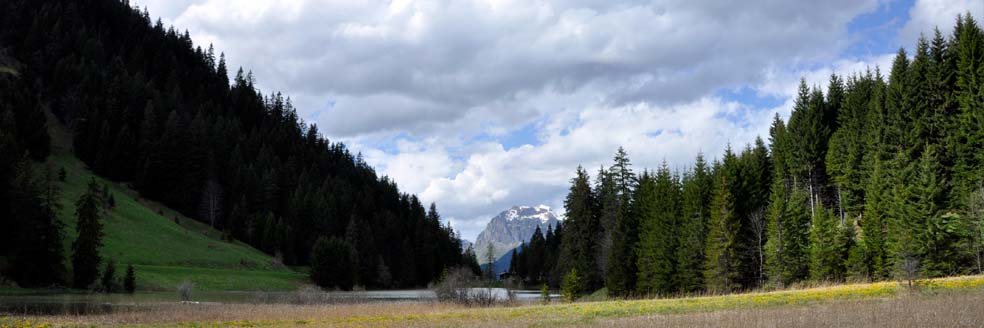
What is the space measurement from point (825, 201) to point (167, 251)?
80.2 m

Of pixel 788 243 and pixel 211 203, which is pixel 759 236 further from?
pixel 211 203

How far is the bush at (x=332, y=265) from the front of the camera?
4237 inches

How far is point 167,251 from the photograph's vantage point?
283 ft

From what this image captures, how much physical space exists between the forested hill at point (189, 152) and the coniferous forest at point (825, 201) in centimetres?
5699

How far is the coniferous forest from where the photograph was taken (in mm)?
51062

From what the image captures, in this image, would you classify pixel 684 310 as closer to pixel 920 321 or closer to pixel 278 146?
pixel 920 321

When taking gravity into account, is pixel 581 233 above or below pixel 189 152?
below

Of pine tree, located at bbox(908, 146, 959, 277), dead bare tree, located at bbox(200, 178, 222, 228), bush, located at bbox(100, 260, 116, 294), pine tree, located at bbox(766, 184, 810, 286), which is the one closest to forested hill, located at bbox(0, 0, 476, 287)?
dead bare tree, located at bbox(200, 178, 222, 228)

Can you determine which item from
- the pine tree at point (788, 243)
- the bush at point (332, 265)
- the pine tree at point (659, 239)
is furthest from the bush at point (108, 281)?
the pine tree at point (788, 243)

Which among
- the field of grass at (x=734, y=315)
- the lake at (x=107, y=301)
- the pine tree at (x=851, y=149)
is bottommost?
the lake at (x=107, y=301)

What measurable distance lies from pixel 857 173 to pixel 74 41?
165 metres

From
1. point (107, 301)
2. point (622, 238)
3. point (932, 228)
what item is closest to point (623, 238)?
point (622, 238)

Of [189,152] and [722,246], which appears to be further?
[189,152]

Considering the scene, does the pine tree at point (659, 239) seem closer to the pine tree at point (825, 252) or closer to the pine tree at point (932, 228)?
the pine tree at point (825, 252)
